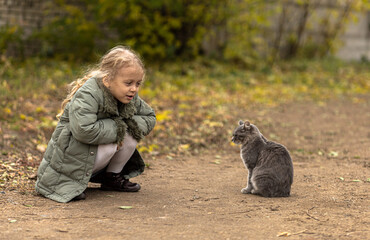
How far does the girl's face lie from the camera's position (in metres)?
4.43

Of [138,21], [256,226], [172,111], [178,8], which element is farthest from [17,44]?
[256,226]

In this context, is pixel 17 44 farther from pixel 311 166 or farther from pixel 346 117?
pixel 311 166

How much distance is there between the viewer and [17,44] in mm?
12094

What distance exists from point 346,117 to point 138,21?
5.50 metres

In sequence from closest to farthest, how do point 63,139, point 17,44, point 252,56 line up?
point 63,139 < point 17,44 < point 252,56

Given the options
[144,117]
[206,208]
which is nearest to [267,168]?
[206,208]

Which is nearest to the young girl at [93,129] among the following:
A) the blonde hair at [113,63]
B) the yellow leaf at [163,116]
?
the blonde hair at [113,63]

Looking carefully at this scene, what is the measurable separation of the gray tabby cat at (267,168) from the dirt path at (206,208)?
0.38 ft

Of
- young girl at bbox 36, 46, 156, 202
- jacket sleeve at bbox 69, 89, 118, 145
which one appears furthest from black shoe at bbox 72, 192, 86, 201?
jacket sleeve at bbox 69, 89, 118, 145

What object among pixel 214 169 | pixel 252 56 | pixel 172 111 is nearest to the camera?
pixel 214 169

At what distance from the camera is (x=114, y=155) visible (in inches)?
184

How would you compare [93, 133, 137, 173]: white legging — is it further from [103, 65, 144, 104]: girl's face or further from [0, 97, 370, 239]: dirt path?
[103, 65, 144, 104]: girl's face

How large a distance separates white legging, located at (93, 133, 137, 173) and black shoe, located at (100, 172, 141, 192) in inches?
2.7

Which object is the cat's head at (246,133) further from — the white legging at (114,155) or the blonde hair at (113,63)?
the blonde hair at (113,63)
